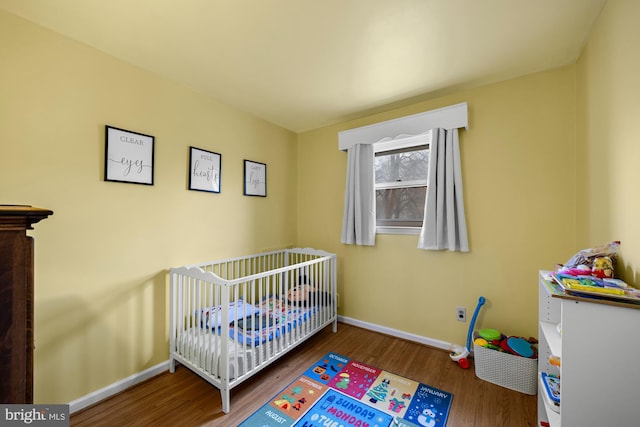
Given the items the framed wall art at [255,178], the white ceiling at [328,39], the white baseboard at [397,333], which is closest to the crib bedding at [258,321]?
the white baseboard at [397,333]

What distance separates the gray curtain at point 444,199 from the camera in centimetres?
217

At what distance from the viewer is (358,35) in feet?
5.03

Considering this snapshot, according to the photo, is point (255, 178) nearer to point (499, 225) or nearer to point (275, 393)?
point (275, 393)

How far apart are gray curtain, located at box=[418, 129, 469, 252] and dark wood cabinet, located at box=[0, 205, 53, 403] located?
92.0 inches

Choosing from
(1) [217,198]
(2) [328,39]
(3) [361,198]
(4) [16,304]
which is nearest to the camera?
(4) [16,304]

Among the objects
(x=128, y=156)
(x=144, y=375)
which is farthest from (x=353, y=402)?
(x=128, y=156)

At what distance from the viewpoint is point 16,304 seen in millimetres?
672

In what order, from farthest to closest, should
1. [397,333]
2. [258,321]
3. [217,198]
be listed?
[397,333], [217,198], [258,321]

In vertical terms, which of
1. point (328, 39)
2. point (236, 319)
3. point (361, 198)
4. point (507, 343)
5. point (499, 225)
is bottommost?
point (507, 343)

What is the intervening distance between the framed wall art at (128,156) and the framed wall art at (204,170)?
1.03 ft

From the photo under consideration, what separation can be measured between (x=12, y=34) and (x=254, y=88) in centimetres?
137

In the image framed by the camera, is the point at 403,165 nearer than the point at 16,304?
No

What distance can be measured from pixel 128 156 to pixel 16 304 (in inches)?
55.0

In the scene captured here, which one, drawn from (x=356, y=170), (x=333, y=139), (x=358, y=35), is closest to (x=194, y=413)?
(x=356, y=170)
